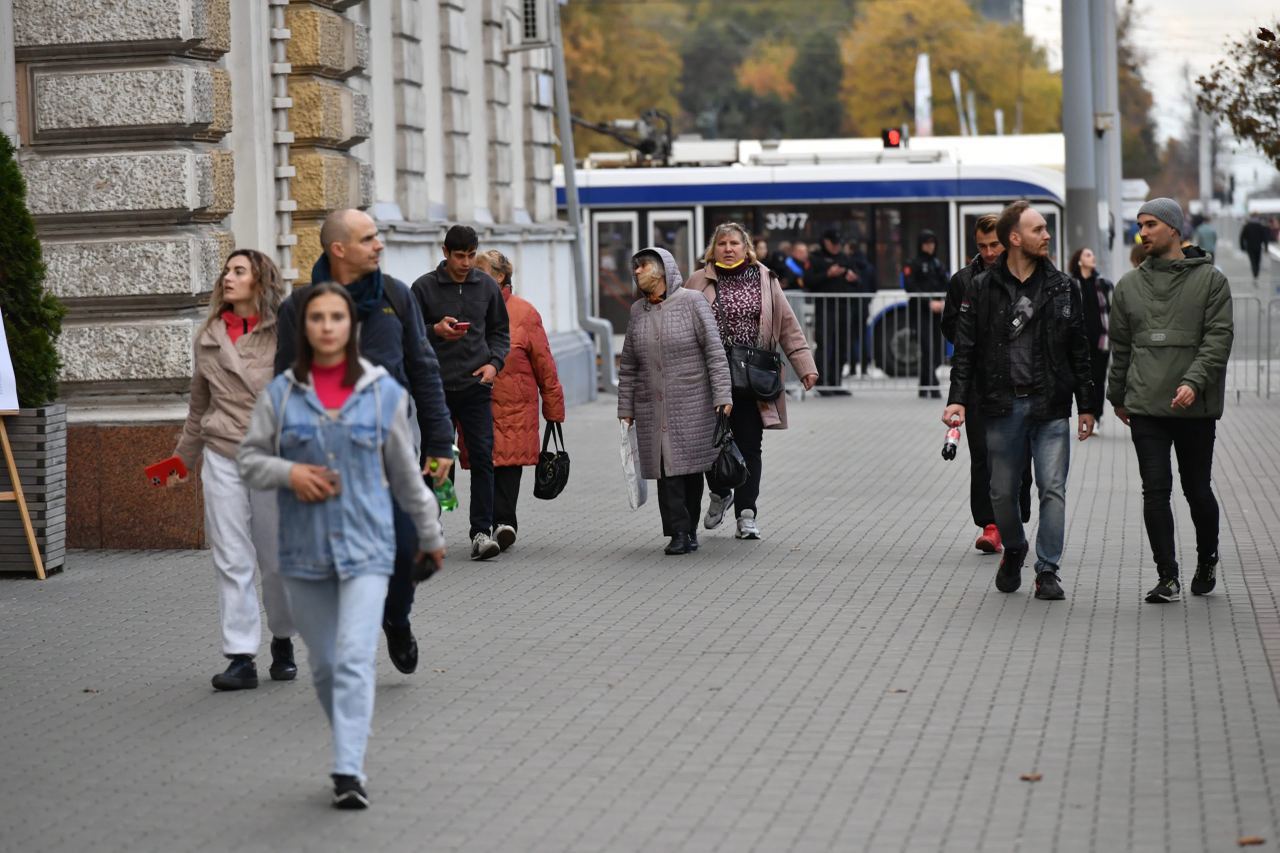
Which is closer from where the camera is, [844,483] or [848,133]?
[844,483]

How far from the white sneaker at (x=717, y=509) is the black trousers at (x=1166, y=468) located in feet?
10.9

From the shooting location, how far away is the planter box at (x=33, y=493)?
11.2m

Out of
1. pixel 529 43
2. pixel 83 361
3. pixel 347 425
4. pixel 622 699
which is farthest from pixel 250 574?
pixel 529 43

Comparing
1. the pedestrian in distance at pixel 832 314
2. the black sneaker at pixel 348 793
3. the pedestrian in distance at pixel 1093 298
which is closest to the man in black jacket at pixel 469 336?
the black sneaker at pixel 348 793

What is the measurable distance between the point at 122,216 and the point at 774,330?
364cm

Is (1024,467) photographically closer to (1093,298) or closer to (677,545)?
(677,545)

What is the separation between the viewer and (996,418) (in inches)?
392

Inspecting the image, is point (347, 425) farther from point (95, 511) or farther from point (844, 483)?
point (844, 483)

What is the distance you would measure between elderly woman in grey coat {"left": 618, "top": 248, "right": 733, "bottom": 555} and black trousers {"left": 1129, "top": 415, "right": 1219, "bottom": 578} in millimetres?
2589

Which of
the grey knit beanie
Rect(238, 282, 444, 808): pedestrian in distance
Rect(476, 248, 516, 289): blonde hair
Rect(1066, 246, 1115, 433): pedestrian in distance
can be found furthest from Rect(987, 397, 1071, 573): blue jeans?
Rect(1066, 246, 1115, 433): pedestrian in distance

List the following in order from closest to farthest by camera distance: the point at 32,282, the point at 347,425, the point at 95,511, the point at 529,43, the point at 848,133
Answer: the point at 347,425 → the point at 32,282 → the point at 95,511 → the point at 529,43 → the point at 848,133

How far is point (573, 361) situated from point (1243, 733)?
660 inches

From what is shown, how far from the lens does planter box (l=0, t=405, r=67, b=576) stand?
36.9 ft

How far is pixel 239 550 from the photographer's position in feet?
27.1
